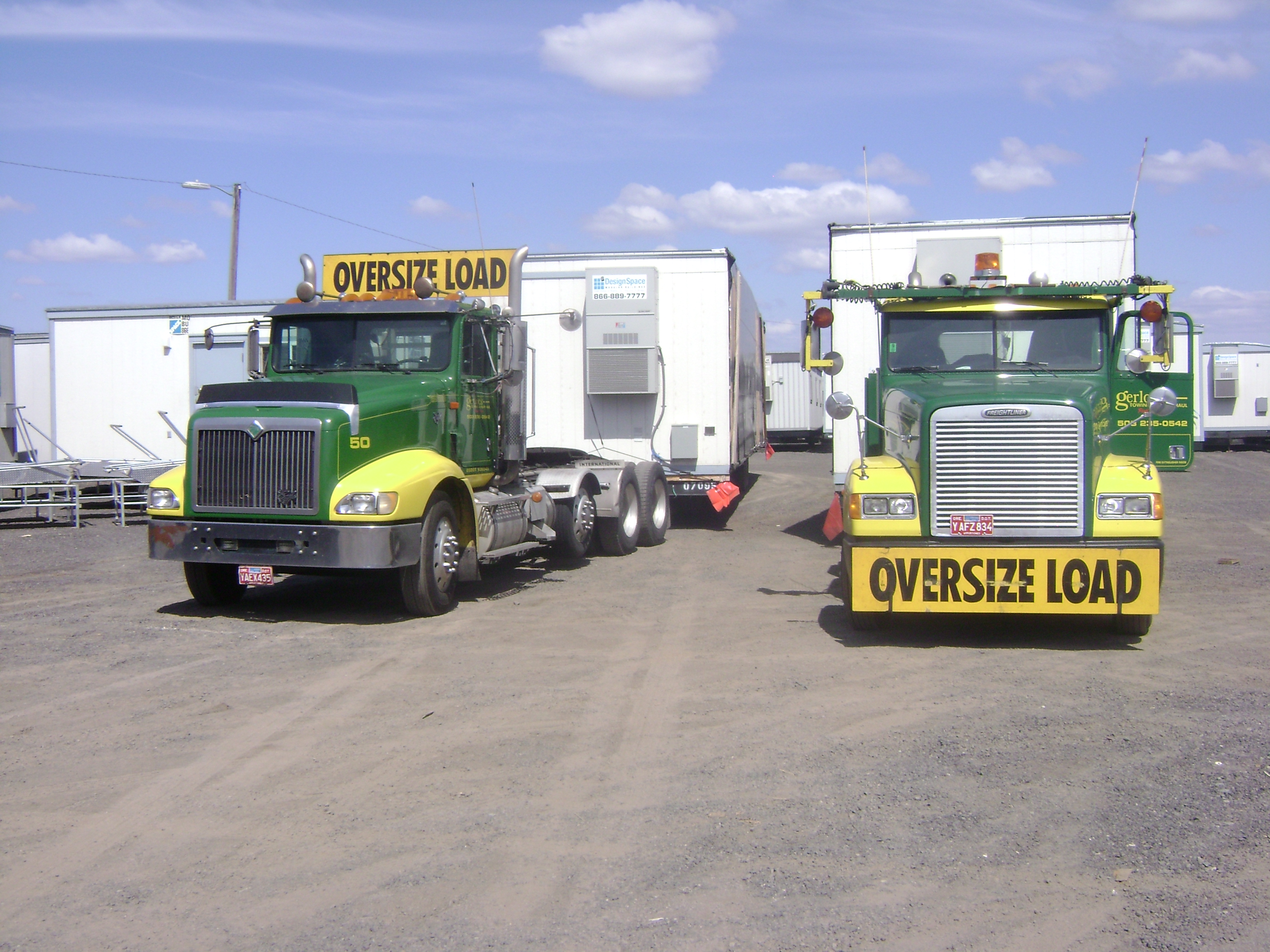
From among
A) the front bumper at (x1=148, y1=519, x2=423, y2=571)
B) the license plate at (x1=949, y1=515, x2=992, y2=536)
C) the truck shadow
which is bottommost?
the truck shadow

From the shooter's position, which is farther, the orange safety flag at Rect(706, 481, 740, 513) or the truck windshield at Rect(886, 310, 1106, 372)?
the orange safety flag at Rect(706, 481, 740, 513)

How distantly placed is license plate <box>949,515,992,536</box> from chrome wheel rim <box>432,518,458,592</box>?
4.01 m

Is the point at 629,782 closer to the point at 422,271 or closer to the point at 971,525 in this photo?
the point at 971,525

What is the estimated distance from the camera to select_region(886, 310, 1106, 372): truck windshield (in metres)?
8.72

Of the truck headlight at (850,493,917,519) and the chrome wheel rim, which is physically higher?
the truck headlight at (850,493,917,519)

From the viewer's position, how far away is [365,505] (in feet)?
27.8

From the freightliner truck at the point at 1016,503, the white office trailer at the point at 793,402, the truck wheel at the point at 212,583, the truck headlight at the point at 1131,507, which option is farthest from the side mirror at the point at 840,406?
the white office trailer at the point at 793,402

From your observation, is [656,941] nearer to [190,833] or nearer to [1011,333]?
[190,833]

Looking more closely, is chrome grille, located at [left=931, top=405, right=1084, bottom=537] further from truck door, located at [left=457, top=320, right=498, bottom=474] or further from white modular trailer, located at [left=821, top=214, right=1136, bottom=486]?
white modular trailer, located at [left=821, top=214, right=1136, bottom=486]

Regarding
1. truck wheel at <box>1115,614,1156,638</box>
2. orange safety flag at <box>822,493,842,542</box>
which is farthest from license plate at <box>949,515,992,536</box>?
orange safety flag at <box>822,493,842,542</box>

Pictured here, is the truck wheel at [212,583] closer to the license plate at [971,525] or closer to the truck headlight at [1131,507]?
the license plate at [971,525]

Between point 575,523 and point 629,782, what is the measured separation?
7.13 meters

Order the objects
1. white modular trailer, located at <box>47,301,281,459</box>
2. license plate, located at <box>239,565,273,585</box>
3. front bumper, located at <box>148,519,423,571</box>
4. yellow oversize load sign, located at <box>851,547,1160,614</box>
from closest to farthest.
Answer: yellow oversize load sign, located at <box>851,547,1160,614</box> < front bumper, located at <box>148,519,423,571</box> < license plate, located at <box>239,565,273,585</box> < white modular trailer, located at <box>47,301,281,459</box>

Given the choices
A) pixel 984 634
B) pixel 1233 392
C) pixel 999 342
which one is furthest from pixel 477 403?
pixel 1233 392
